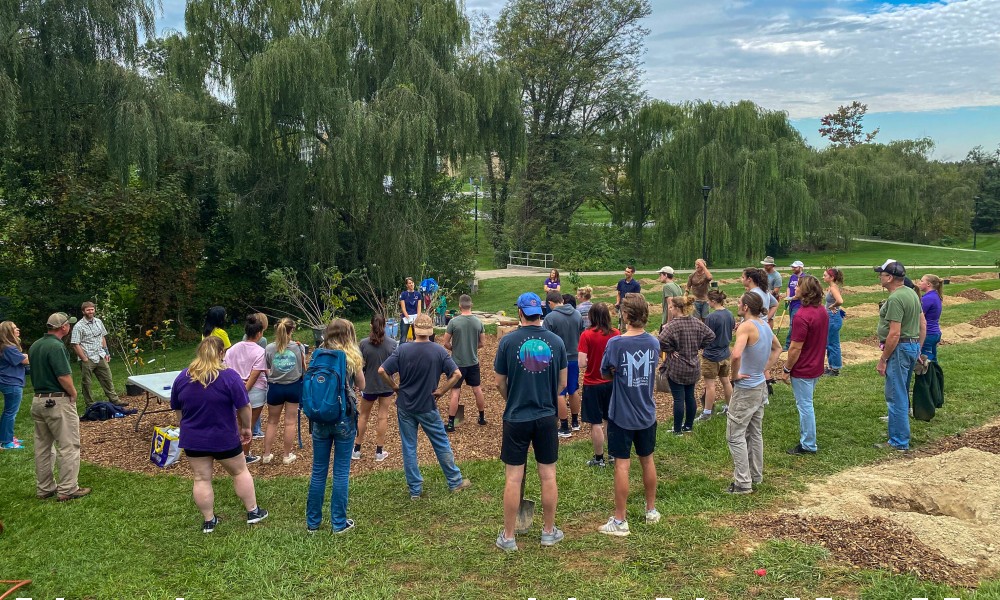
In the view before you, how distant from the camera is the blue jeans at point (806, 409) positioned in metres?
5.89

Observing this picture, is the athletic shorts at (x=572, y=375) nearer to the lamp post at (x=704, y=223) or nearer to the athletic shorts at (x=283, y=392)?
the athletic shorts at (x=283, y=392)

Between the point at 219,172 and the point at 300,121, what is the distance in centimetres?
255

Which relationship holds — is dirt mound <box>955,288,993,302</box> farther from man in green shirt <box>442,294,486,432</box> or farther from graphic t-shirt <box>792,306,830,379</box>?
man in green shirt <box>442,294,486,432</box>

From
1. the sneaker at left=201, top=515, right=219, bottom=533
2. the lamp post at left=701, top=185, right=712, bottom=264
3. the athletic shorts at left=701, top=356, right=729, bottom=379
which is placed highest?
the lamp post at left=701, top=185, right=712, bottom=264

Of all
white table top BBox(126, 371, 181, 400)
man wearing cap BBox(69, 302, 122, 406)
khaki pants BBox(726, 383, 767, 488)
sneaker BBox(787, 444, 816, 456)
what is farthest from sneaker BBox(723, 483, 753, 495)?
man wearing cap BBox(69, 302, 122, 406)

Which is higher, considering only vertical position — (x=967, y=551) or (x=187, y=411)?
(x=187, y=411)

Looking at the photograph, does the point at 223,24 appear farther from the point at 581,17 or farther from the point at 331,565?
the point at 581,17

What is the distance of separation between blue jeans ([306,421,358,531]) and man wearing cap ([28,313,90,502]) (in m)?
2.54

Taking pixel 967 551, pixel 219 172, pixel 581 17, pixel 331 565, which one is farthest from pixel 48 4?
pixel 581 17

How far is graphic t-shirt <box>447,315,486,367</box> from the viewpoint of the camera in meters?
7.12

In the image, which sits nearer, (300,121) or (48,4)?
(48,4)

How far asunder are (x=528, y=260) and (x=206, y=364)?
29.8 m

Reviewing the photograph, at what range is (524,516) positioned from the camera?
471 cm

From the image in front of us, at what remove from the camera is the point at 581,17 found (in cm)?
3544
